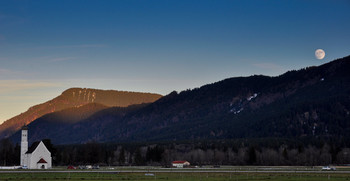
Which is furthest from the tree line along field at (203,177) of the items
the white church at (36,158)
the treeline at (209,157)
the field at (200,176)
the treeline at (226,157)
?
the treeline at (226,157)

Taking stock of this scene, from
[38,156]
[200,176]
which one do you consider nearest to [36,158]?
[38,156]

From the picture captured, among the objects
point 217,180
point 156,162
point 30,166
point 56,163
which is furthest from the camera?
point 156,162

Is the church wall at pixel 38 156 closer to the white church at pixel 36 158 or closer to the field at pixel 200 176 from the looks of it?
the white church at pixel 36 158

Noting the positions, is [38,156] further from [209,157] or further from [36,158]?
[209,157]

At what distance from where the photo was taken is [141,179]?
84.2 m

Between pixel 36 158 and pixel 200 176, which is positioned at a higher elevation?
pixel 36 158

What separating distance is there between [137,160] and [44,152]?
36.7 metres

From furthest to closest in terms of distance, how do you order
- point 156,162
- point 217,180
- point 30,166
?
point 156,162 < point 30,166 < point 217,180

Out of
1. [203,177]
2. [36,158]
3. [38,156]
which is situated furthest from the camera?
[38,156]

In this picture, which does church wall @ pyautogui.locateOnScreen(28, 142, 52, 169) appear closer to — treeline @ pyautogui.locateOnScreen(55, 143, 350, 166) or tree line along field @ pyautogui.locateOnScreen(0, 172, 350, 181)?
treeline @ pyautogui.locateOnScreen(55, 143, 350, 166)

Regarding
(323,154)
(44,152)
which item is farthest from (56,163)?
(323,154)

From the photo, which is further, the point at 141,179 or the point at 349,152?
the point at 349,152

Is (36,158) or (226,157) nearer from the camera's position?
(36,158)

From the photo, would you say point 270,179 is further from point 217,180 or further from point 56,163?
point 56,163
